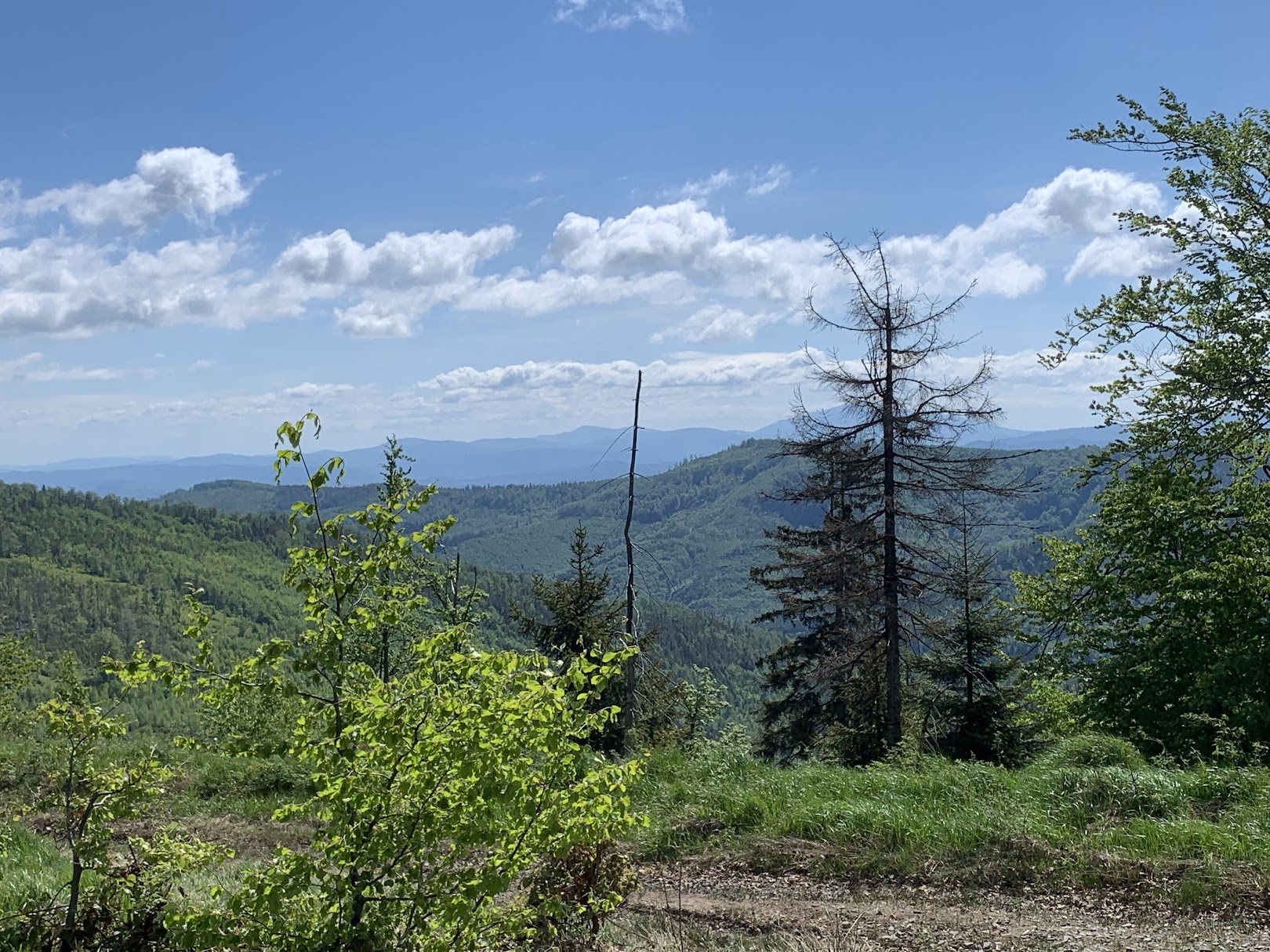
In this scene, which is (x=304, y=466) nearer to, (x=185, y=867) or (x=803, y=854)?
(x=185, y=867)

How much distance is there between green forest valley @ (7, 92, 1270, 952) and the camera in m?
3.73

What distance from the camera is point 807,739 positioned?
75.8ft

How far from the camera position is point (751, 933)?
19.9 feet

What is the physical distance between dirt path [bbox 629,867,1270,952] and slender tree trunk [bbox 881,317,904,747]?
8139mm

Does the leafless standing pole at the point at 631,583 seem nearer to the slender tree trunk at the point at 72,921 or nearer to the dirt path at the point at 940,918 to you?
the dirt path at the point at 940,918

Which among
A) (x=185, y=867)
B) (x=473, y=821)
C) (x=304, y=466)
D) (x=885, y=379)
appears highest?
(x=885, y=379)

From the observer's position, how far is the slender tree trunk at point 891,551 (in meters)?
14.2

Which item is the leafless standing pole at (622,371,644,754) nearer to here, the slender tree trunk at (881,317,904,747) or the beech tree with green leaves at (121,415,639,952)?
the slender tree trunk at (881,317,904,747)

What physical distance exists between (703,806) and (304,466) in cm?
690

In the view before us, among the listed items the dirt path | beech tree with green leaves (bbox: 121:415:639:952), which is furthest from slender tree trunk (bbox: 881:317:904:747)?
beech tree with green leaves (bbox: 121:415:639:952)

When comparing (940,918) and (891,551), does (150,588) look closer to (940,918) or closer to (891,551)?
(891,551)

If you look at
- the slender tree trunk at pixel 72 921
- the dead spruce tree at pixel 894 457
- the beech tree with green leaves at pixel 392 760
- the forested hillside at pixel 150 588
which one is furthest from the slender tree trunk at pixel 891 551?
the forested hillside at pixel 150 588

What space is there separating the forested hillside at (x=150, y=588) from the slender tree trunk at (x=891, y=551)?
4562 inches

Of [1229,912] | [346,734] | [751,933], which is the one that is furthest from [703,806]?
[346,734]
